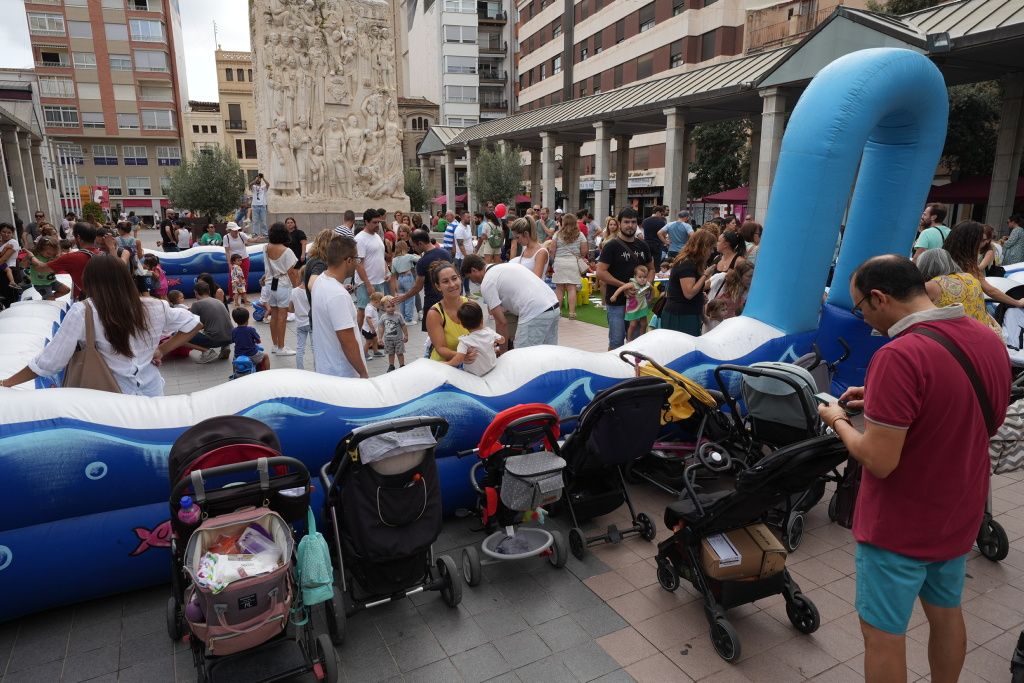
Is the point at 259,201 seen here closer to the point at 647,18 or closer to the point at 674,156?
the point at 674,156

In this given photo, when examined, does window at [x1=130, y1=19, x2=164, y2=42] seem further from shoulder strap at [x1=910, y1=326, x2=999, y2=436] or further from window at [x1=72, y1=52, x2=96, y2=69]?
shoulder strap at [x1=910, y1=326, x2=999, y2=436]

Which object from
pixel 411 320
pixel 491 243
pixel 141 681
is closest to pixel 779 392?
pixel 141 681

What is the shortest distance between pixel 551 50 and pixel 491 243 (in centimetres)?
4193

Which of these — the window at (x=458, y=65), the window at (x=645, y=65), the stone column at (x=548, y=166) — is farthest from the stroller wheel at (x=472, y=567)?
the window at (x=458, y=65)

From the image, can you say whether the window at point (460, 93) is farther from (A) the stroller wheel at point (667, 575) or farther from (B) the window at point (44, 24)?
(A) the stroller wheel at point (667, 575)

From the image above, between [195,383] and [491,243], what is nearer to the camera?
[195,383]

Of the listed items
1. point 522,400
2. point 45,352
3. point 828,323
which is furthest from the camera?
point 828,323

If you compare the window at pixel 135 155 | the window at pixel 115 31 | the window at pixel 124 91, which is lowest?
the window at pixel 135 155

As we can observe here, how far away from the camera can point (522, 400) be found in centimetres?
451

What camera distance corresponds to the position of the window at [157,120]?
5712cm

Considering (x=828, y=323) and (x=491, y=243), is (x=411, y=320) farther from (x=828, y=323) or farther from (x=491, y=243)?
(x=828, y=323)

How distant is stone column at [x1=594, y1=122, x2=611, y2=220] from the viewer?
25609 millimetres

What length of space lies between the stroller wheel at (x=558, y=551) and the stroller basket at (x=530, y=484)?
13.2 inches

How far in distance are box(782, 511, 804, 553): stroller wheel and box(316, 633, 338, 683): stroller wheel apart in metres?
2.83
